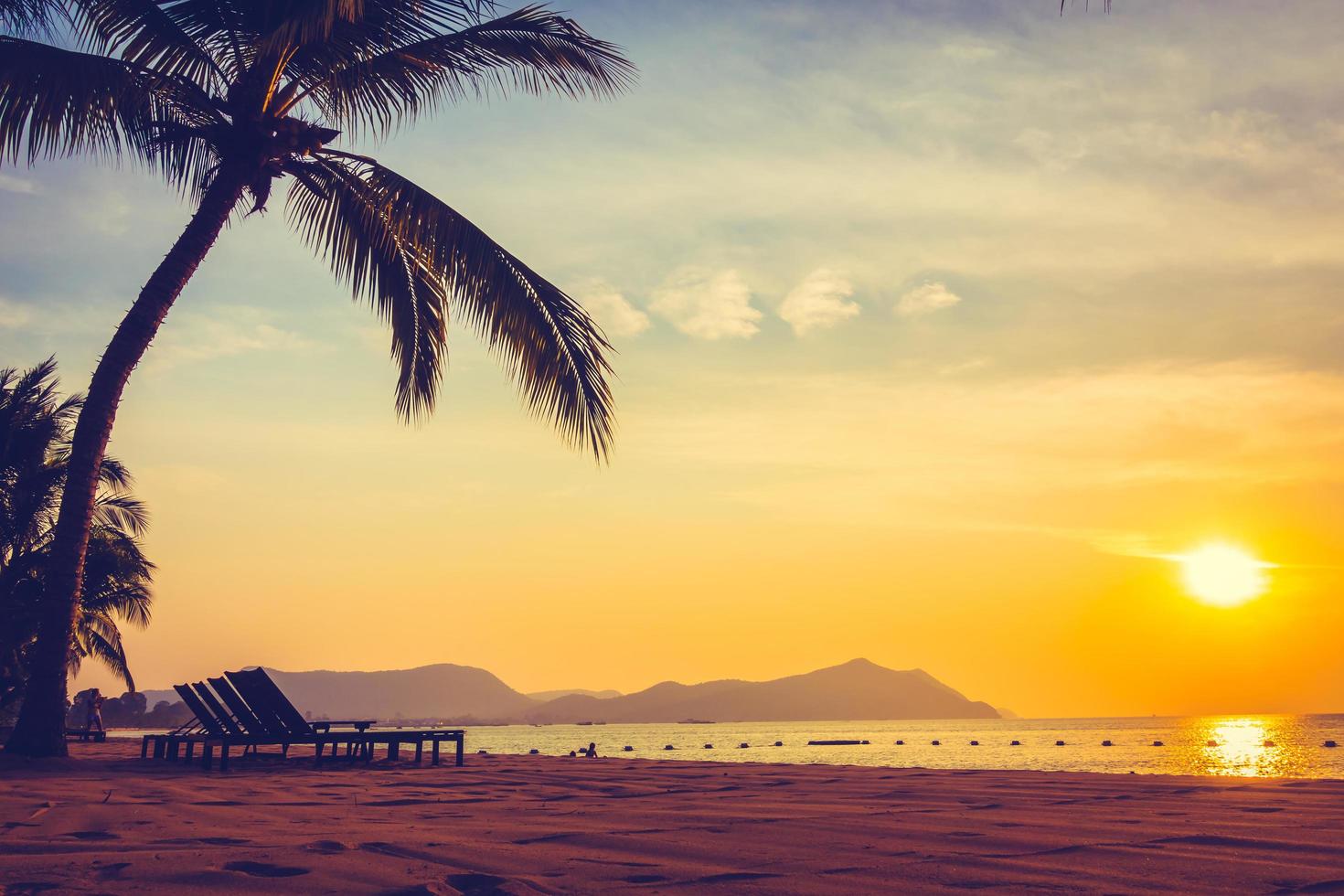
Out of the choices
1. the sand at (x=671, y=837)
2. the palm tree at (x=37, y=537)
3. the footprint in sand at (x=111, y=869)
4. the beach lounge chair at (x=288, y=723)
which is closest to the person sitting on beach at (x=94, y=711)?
the palm tree at (x=37, y=537)

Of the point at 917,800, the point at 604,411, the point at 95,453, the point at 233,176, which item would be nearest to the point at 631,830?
the point at 917,800

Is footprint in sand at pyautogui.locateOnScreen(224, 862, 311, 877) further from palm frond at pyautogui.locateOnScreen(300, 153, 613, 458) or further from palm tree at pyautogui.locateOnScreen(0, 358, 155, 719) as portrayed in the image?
palm tree at pyautogui.locateOnScreen(0, 358, 155, 719)

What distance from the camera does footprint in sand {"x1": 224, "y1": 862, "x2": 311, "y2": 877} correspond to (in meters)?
3.55

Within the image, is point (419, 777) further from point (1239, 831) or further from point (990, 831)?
point (1239, 831)

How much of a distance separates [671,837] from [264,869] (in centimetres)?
178

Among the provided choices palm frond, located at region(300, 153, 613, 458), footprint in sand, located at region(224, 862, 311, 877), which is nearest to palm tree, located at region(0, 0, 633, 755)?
palm frond, located at region(300, 153, 613, 458)

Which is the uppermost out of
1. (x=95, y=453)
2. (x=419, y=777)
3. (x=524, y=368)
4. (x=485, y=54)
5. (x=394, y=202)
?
(x=485, y=54)

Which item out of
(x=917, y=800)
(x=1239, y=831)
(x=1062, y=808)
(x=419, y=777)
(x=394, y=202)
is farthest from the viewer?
(x=394, y=202)

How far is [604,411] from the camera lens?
11.0 metres

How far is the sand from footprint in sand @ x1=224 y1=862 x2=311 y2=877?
0.05ft

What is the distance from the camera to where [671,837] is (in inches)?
181

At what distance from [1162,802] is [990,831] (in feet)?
6.77

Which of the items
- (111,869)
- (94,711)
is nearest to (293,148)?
(111,869)

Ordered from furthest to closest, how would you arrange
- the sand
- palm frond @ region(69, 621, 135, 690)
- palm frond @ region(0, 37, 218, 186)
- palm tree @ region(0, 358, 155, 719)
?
palm frond @ region(69, 621, 135, 690), palm tree @ region(0, 358, 155, 719), palm frond @ region(0, 37, 218, 186), the sand
